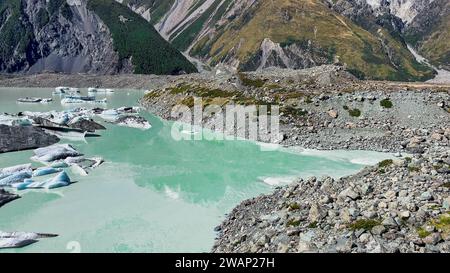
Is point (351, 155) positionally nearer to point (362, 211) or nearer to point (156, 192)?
point (156, 192)

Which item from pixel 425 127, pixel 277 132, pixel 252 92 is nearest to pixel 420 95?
pixel 425 127

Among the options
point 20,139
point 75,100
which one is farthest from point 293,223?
point 75,100

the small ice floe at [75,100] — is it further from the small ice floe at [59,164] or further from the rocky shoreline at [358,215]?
the rocky shoreline at [358,215]

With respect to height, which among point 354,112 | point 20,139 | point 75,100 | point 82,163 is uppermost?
point 75,100

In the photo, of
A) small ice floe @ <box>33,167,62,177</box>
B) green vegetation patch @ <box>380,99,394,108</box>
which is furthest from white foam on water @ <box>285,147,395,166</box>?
small ice floe @ <box>33,167,62,177</box>
